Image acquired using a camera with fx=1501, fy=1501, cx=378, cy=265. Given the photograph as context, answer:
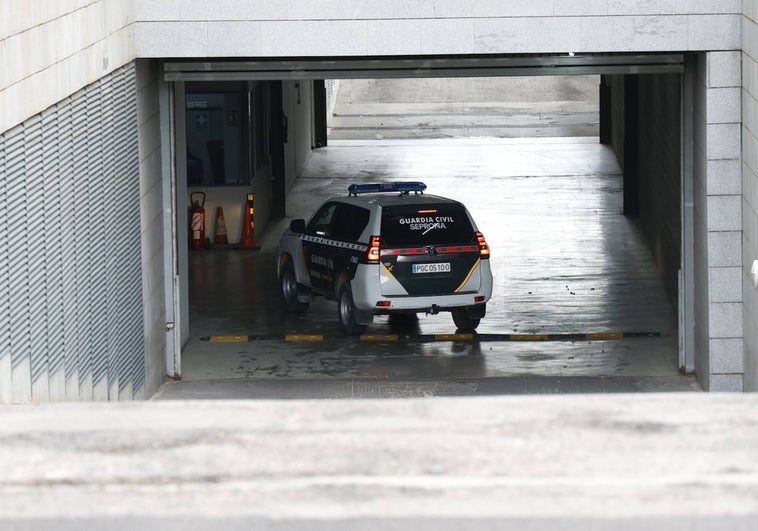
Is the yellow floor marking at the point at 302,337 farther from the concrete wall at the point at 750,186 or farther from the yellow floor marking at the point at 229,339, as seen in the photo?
the concrete wall at the point at 750,186

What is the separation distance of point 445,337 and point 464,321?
39 cm

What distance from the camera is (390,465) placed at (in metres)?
7.93

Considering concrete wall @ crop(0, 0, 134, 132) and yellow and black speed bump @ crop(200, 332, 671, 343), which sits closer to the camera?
concrete wall @ crop(0, 0, 134, 132)

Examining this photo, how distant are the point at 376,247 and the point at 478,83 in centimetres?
3370

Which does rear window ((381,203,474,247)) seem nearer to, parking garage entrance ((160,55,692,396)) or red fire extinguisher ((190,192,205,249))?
parking garage entrance ((160,55,692,396))

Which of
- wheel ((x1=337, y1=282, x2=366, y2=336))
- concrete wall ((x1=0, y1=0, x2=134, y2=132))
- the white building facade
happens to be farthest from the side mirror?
concrete wall ((x1=0, y1=0, x2=134, y2=132))

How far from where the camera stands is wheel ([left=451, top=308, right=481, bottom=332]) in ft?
64.8

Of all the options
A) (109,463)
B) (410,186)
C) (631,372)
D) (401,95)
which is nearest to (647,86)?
(410,186)

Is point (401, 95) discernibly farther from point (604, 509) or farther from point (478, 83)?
point (604, 509)

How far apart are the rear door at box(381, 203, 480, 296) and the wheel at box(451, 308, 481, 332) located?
602 millimetres

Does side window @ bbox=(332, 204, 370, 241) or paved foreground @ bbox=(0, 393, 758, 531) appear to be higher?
paved foreground @ bbox=(0, 393, 758, 531)

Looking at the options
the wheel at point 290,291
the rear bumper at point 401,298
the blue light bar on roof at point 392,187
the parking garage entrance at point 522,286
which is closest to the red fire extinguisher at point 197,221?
the parking garage entrance at point 522,286

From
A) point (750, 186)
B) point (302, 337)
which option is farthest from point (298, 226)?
point (750, 186)

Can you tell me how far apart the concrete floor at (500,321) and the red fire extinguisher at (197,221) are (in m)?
0.30
